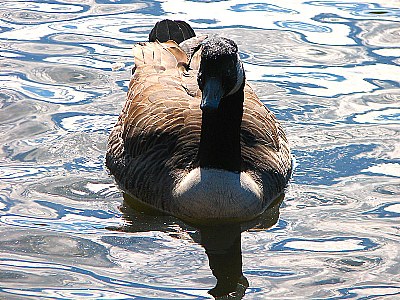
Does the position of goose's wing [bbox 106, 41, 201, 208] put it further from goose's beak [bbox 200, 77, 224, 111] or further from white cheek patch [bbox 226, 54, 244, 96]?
goose's beak [bbox 200, 77, 224, 111]

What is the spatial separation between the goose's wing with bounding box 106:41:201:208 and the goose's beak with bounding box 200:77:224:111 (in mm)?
1003

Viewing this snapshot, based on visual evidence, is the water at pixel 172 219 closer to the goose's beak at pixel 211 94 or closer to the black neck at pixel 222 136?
the black neck at pixel 222 136

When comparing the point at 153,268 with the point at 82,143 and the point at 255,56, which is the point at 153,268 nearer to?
the point at 82,143

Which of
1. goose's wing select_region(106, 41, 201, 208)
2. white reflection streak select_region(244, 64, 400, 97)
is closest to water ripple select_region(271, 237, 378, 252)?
goose's wing select_region(106, 41, 201, 208)

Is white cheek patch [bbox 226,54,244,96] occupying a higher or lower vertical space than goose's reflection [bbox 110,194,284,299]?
higher

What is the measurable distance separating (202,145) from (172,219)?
828mm

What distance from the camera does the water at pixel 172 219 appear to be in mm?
9391

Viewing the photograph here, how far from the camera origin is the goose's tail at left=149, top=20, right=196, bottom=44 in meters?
13.6

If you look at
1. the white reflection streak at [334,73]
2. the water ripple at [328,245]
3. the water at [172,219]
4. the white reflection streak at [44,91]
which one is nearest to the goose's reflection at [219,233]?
the water at [172,219]

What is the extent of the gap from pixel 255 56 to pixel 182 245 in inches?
231

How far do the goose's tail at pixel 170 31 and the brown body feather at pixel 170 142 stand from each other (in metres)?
1.45

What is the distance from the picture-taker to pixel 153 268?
9.51 meters

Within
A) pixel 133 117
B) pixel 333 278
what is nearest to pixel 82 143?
pixel 133 117

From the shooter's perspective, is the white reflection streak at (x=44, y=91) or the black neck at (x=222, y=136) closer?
the black neck at (x=222, y=136)
